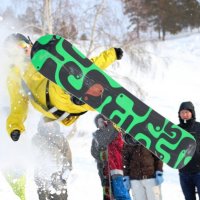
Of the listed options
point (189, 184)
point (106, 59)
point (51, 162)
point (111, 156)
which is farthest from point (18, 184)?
point (189, 184)

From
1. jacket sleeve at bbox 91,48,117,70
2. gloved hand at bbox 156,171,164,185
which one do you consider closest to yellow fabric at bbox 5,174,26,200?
gloved hand at bbox 156,171,164,185

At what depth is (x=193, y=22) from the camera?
37438 millimetres

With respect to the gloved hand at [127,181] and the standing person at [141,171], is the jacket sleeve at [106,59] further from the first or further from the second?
the gloved hand at [127,181]

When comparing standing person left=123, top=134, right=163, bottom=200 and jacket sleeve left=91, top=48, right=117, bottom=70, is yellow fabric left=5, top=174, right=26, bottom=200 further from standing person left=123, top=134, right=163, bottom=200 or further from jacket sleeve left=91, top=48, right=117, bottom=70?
jacket sleeve left=91, top=48, right=117, bottom=70

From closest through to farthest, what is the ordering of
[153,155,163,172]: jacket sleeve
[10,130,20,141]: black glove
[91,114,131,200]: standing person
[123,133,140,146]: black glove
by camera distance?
[10,130,20,141]: black glove → [123,133,140,146]: black glove → [153,155,163,172]: jacket sleeve → [91,114,131,200]: standing person

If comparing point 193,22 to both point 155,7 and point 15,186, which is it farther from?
point 15,186

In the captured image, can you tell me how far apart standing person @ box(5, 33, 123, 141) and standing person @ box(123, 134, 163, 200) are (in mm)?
830

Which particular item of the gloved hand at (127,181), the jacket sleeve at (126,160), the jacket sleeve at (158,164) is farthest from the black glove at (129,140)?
the gloved hand at (127,181)

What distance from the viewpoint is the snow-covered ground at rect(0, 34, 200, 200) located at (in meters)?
4.90

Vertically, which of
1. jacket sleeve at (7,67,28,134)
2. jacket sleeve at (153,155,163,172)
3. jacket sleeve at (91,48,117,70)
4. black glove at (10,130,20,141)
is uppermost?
jacket sleeve at (91,48,117,70)

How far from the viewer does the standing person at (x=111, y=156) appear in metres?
4.72

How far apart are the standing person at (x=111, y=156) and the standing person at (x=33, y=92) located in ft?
2.58

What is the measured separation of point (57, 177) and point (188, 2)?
112 ft

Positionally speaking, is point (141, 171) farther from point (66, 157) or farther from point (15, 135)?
point (15, 135)
